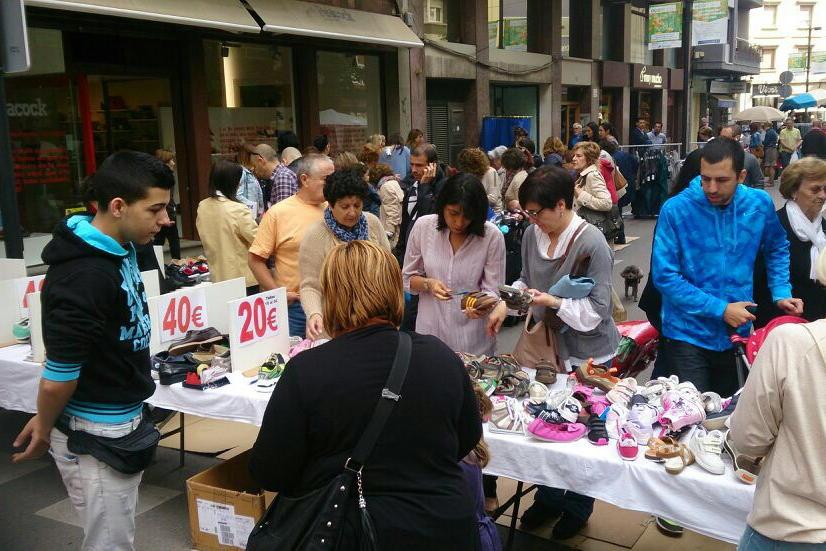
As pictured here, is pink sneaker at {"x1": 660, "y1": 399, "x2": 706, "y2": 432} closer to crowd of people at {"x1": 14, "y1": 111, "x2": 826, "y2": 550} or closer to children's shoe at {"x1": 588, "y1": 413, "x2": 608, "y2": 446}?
children's shoe at {"x1": 588, "y1": 413, "x2": 608, "y2": 446}

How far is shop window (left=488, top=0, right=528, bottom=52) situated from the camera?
1958 cm

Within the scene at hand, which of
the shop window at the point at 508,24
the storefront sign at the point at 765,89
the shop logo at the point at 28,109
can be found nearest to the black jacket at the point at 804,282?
the shop logo at the point at 28,109

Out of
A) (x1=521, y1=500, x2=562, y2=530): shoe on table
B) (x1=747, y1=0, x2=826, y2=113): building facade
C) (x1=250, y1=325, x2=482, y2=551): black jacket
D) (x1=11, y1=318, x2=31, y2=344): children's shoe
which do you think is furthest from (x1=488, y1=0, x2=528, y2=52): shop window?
(x1=747, y1=0, x2=826, y2=113): building facade

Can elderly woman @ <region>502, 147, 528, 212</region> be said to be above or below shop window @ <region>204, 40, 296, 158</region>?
below

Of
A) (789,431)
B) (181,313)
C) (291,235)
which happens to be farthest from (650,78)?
(789,431)

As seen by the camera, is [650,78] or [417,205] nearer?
[417,205]

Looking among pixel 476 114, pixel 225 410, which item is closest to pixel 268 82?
pixel 476 114

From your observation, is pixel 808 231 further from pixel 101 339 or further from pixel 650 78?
pixel 650 78

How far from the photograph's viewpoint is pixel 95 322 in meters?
2.45

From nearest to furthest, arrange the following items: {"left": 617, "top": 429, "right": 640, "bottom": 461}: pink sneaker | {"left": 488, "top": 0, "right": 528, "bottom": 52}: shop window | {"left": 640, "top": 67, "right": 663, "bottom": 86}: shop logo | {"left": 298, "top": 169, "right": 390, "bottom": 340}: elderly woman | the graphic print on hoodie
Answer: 1. the graphic print on hoodie
2. {"left": 617, "top": 429, "right": 640, "bottom": 461}: pink sneaker
3. {"left": 298, "top": 169, "right": 390, "bottom": 340}: elderly woman
4. {"left": 488, "top": 0, "right": 528, "bottom": 52}: shop window
5. {"left": 640, "top": 67, "right": 663, "bottom": 86}: shop logo

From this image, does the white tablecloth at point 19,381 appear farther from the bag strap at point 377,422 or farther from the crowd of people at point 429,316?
the bag strap at point 377,422

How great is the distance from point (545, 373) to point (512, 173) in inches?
258

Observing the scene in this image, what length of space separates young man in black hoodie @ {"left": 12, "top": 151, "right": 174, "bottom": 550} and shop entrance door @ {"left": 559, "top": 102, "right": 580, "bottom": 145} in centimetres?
2081

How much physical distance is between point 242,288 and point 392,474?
9.83ft
